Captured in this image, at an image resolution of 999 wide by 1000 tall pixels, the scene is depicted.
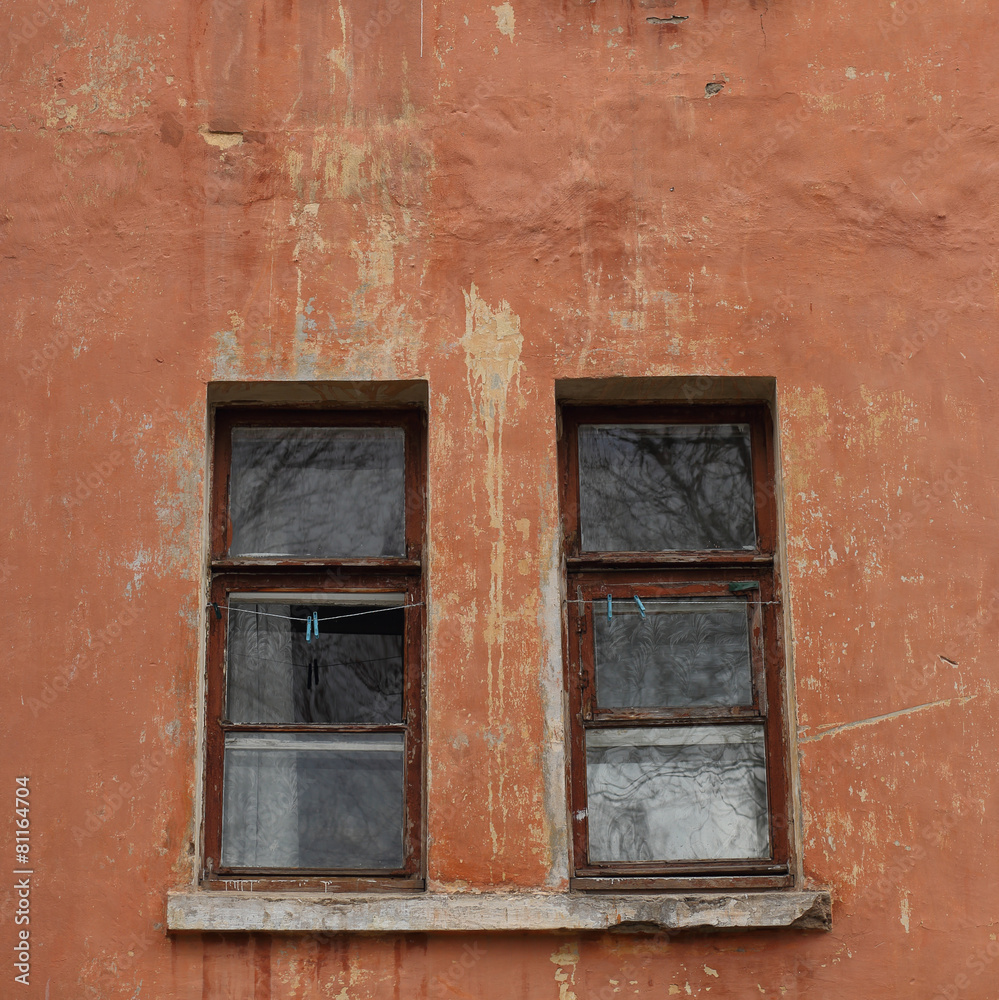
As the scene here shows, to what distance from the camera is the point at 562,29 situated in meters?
4.62

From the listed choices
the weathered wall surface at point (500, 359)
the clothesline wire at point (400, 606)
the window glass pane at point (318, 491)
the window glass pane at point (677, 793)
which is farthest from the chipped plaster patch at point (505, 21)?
the window glass pane at point (677, 793)

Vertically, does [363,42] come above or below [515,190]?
above

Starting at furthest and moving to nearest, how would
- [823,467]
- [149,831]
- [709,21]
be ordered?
[709,21] → [823,467] → [149,831]

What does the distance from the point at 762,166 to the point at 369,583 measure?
84.4 inches

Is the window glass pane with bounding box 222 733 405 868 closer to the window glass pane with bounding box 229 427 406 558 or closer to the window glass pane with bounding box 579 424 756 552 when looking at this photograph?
the window glass pane with bounding box 229 427 406 558

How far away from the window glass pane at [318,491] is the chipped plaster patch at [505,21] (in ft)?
5.17

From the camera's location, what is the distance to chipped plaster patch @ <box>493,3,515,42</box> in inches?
181

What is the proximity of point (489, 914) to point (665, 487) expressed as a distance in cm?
167

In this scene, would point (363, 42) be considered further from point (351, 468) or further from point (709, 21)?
point (351, 468)

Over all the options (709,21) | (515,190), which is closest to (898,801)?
(515,190)

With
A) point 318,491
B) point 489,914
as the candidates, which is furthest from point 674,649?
point 318,491

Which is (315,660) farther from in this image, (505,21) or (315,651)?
(505,21)

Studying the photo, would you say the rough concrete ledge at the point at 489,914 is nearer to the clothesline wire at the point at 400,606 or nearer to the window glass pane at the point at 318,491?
the clothesline wire at the point at 400,606

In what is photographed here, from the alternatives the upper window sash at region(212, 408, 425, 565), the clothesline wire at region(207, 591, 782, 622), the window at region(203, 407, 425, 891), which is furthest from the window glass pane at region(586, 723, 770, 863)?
the upper window sash at region(212, 408, 425, 565)
